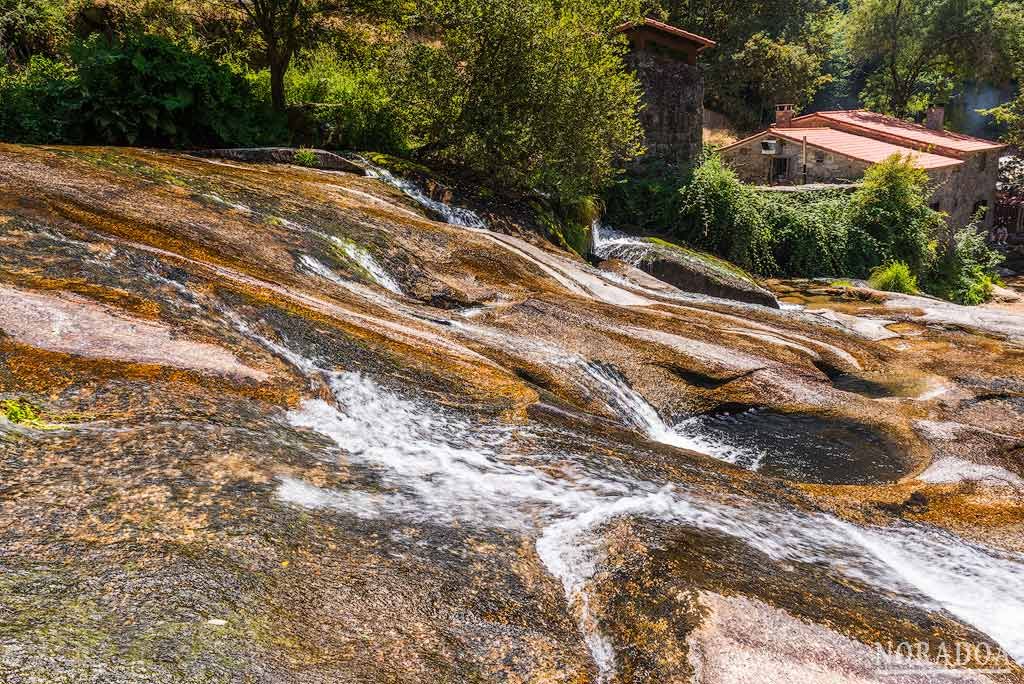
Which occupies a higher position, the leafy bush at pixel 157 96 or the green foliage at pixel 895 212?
the leafy bush at pixel 157 96

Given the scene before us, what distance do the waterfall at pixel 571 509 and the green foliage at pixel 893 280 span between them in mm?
21328

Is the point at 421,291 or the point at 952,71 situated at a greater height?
the point at 952,71

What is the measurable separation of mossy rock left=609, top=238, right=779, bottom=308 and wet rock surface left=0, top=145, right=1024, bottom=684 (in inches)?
383

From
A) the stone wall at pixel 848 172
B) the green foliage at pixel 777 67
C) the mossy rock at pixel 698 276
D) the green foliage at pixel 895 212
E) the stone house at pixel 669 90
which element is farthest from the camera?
the green foliage at pixel 777 67

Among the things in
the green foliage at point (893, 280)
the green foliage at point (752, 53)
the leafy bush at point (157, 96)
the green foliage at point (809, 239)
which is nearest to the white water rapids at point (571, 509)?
the leafy bush at point (157, 96)

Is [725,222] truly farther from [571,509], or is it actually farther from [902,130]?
[571,509]

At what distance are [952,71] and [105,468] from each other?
185ft

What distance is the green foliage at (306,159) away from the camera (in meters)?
16.5

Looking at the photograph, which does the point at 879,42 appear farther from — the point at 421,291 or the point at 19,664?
the point at 19,664

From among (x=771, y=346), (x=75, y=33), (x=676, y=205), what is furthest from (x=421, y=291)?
(x=676, y=205)

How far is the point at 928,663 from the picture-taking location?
14.8 feet

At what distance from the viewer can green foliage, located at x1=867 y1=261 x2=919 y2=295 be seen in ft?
85.1

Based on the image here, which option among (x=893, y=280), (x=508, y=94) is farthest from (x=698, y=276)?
(x=893, y=280)

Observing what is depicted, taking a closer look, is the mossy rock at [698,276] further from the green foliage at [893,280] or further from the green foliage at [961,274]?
the green foliage at [961,274]
